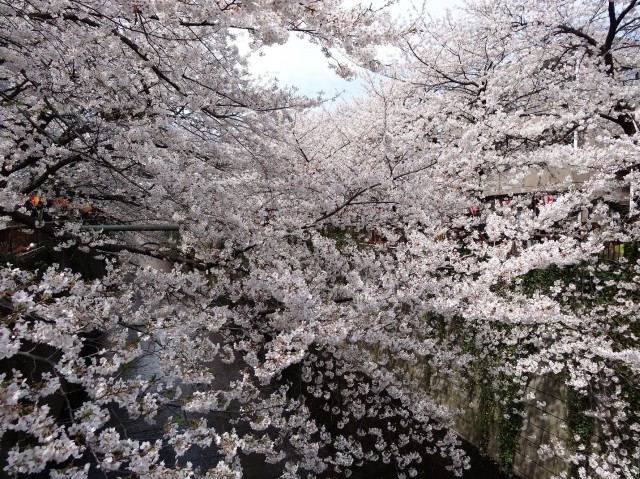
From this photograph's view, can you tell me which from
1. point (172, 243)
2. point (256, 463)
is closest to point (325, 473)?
point (256, 463)

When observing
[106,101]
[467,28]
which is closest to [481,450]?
[106,101]

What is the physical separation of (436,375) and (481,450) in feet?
5.83

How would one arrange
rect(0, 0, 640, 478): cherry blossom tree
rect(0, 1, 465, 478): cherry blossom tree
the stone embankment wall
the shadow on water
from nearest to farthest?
rect(0, 1, 465, 478): cherry blossom tree
rect(0, 0, 640, 478): cherry blossom tree
the stone embankment wall
the shadow on water

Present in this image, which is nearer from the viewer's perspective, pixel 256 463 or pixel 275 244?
pixel 275 244

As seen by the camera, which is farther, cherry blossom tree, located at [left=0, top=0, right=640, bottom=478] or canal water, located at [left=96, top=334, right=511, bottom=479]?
canal water, located at [left=96, top=334, right=511, bottom=479]

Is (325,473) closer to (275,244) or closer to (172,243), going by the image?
(275,244)

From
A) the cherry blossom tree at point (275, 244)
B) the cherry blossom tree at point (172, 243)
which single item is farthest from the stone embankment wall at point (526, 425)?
the cherry blossom tree at point (172, 243)

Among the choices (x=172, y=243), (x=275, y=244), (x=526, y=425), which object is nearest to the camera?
(x=275, y=244)

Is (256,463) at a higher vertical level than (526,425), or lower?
lower

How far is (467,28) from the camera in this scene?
10.2 m

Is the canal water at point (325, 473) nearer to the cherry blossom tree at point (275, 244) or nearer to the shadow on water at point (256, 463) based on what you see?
the shadow on water at point (256, 463)

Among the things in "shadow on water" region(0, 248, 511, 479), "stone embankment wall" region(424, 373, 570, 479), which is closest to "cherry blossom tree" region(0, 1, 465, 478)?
"shadow on water" region(0, 248, 511, 479)

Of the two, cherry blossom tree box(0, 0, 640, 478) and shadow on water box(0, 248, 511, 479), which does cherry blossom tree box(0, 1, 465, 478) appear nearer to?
cherry blossom tree box(0, 0, 640, 478)

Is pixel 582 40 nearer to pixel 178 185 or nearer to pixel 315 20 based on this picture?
pixel 315 20
